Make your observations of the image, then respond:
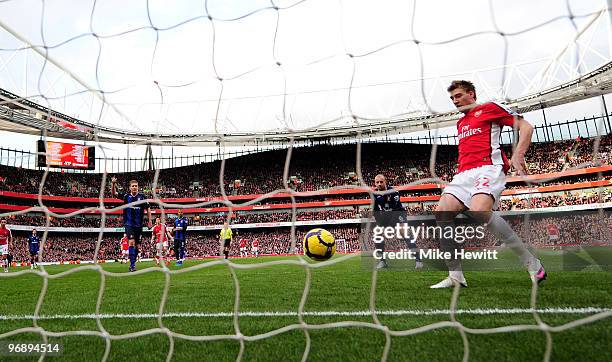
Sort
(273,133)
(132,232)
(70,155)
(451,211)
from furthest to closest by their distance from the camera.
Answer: (70,155)
(273,133)
(132,232)
(451,211)

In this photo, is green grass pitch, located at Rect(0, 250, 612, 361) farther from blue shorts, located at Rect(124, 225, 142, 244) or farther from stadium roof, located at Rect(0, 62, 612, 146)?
blue shorts, located at Rect(124, 225, 142, 244)

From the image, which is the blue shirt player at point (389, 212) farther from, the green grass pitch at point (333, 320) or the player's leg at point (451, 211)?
the player's leg at point (451, 211)

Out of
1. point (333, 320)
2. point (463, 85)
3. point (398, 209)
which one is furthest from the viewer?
point (398, 209)

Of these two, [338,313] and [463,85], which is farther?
[463,85]

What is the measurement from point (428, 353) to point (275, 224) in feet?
96.4

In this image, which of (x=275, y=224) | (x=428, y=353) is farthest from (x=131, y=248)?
(x=275, y=224)

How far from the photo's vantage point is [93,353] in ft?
7.54

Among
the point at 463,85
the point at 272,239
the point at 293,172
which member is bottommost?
the point at 272,239

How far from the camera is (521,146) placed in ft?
9.85

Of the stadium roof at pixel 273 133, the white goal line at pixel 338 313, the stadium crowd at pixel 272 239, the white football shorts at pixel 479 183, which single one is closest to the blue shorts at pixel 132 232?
the stadium roof at pixel 273 133

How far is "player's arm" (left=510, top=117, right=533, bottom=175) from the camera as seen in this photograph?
2873 millimetres

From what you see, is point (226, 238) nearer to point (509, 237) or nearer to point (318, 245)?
point (318, 245)

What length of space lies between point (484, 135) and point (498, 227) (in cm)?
84

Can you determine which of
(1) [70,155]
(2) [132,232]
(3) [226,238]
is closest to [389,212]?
(3) [226,238]
